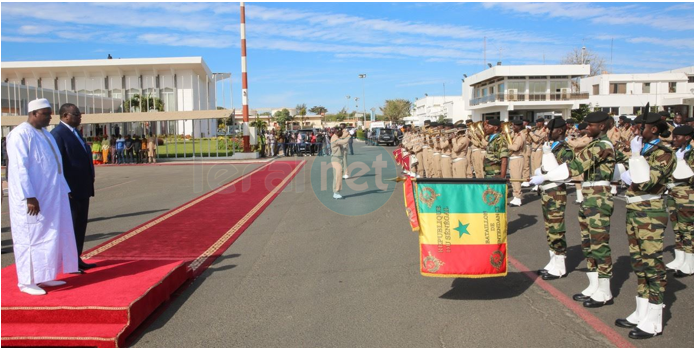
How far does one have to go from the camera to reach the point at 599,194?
541 centimetres

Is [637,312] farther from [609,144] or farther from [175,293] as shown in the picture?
[175,293]

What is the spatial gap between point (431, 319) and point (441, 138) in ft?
33.0

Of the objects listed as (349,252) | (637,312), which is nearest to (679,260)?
(637,312)

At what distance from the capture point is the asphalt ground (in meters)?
4.68

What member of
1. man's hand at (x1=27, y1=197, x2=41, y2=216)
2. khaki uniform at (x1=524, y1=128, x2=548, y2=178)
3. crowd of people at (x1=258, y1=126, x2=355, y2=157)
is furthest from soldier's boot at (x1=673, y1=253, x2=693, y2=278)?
crowd of people at (x1=258, y1=126, x2=355, y2=157)

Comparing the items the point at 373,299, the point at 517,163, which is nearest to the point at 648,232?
the point at 373,299

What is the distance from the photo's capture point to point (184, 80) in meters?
64.1

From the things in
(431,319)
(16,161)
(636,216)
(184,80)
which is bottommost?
(431,319)

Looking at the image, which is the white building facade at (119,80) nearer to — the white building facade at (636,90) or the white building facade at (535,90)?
the white building facade at (535,90)

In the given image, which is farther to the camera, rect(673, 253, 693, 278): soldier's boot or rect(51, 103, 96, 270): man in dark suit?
rect(673, 253, 693, 278): soldier's boot

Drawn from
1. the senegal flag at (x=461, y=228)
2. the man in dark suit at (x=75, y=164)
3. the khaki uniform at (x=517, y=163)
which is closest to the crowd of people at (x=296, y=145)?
the khaki uniform at (x=517, y=163)

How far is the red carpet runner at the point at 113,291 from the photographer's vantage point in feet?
15.3

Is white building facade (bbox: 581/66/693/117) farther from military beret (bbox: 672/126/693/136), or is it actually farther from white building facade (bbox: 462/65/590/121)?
military beret (bbox: 672/126/693/136)

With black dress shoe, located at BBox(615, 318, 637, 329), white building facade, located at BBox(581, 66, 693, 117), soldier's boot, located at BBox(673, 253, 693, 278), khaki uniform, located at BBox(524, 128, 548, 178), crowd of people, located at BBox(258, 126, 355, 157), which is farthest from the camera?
white building facade, located at BBox(581, 66, 693, 117)
